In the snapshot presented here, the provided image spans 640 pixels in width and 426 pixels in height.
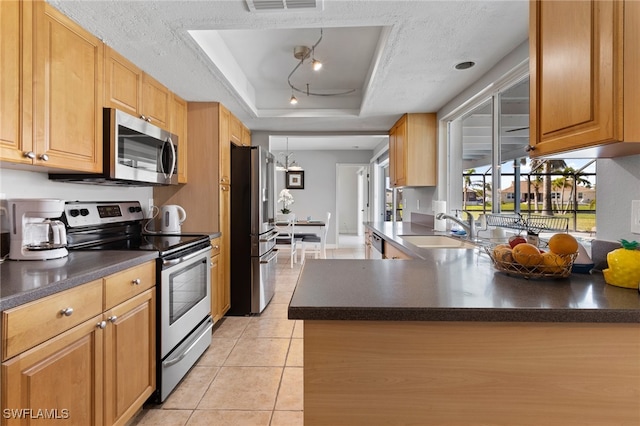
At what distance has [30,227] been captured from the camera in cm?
161

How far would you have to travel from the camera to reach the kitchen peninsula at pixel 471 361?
0.88 m

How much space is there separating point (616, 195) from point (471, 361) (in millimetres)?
1020

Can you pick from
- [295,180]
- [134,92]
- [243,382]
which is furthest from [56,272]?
[295,180]

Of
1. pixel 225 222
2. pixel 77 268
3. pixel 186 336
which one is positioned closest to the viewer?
pixel 77 268

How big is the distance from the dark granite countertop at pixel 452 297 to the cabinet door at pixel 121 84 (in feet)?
5.55

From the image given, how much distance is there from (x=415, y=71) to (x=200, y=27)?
4.91 ft

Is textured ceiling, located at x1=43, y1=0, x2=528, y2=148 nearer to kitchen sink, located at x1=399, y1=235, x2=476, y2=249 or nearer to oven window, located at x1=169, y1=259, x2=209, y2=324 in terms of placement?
kitchen sink, located at x1=399, y1=235, x2=476, y2=249

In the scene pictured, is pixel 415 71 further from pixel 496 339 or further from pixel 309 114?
pixel 496 339

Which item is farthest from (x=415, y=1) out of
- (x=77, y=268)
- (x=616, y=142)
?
(x=77, y=268)

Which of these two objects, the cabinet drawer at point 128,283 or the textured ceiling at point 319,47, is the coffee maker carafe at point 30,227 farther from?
the textured ceiling at point 319,47

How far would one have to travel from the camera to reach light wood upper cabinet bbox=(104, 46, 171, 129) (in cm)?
206

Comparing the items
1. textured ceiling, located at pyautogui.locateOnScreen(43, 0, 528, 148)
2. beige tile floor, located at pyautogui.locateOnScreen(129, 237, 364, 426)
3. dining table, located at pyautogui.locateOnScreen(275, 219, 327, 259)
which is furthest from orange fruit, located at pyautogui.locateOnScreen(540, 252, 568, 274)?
dining table, located at pyautogui.locateOnScreen(275, 219, 327, 259)

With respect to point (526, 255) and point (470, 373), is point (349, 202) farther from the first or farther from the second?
point (470, 373)

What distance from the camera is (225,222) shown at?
3.29 metres
